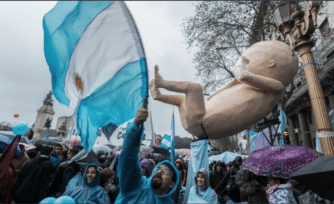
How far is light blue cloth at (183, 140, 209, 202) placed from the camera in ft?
11.2

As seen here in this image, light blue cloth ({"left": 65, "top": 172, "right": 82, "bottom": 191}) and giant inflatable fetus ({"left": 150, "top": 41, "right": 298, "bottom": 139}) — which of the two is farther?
light blue cloth ({"left": 65, "top": 172, "right": 82, "bottom": 191})

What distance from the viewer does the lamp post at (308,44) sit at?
10.8 feet

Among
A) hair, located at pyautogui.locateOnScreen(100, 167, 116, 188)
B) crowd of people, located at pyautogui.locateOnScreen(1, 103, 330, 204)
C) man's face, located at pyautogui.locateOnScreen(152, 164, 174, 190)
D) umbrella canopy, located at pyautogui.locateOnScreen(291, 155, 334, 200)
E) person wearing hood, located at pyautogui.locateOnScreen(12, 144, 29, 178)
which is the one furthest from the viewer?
hair, located at pyautogui.locateOnScreen(100, 167, 116, 188)

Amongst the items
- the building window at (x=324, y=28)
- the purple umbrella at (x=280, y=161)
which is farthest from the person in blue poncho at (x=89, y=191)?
the building window at (x=324, y=28)

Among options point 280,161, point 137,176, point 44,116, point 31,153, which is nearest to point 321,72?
point 280,161

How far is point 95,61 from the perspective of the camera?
6.07ft

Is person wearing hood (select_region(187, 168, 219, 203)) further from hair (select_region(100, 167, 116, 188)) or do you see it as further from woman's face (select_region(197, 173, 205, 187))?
hair (select_region(100, 167, 116, 188))

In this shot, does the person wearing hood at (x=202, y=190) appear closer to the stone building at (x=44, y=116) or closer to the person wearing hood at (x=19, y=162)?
the person wearing hood at (x=19, y=162)

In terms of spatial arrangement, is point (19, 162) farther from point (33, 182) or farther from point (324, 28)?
point (324, 28)

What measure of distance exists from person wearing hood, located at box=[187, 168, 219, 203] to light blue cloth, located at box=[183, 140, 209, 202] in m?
0.08

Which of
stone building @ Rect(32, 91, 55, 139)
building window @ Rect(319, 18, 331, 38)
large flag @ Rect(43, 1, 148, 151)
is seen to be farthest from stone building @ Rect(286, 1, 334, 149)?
stone building @ Rect(32, 91, 55, 139)

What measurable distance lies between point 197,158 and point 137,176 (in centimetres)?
190

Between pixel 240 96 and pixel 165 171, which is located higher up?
pixel 240 96

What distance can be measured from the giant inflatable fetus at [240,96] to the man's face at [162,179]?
0.95 metres
